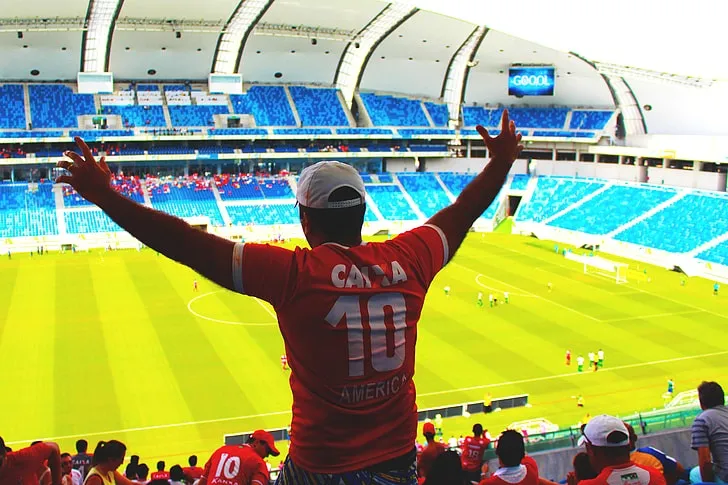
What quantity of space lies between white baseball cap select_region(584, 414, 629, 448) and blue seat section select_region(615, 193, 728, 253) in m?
45.3

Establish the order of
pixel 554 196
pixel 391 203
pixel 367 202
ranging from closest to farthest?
1. pixel 367 202
2. pixel 554 196
3. pixel 391 203

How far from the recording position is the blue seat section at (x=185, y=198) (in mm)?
57094

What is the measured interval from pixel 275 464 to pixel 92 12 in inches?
1645

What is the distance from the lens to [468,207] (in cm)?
341

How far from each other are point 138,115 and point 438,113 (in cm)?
2647

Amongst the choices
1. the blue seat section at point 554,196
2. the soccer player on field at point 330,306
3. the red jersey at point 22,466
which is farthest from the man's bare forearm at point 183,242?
the blue seat section at point 554,196

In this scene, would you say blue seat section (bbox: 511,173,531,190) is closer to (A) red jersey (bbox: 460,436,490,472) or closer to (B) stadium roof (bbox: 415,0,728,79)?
(B) stadium roof (bbox: 415,0,728,79)

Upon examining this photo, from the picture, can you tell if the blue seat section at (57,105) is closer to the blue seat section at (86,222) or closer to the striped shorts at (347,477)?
the blue seat section at (86,222)

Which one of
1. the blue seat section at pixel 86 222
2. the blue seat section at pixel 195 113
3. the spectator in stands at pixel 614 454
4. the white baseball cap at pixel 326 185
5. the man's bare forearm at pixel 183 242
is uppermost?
the blue seat section at pixel 195 113

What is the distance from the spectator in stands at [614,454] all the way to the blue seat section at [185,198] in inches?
2080

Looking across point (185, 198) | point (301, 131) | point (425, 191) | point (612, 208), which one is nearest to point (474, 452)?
point (612, 208)

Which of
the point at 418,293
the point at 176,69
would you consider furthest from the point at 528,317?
the point at 176,69

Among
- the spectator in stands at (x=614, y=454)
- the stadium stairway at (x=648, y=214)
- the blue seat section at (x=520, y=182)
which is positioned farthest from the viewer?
the blue seat section at (x=520, y=182)

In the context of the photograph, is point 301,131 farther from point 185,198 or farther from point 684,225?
point 684,225
